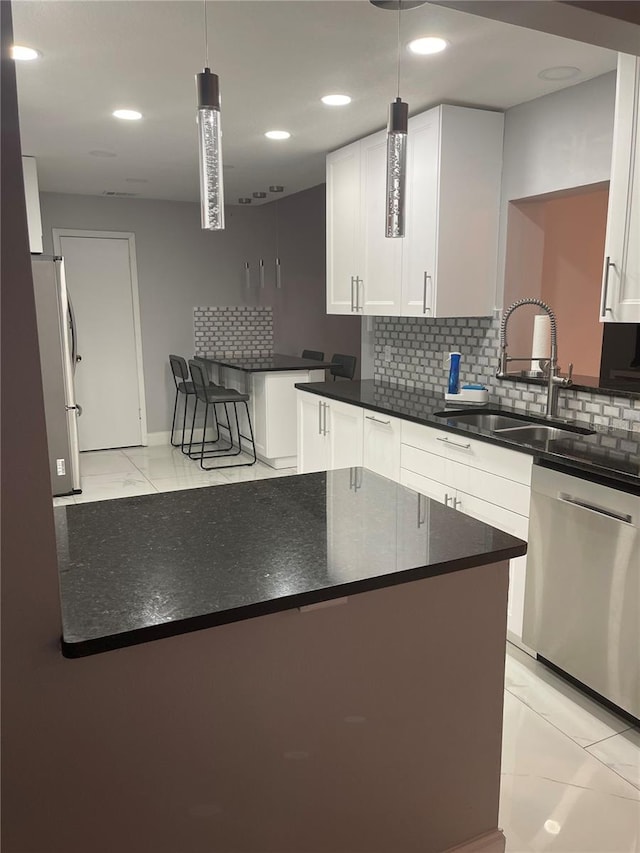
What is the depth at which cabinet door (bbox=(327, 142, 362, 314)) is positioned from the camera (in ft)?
13.3

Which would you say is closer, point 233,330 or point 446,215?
point 446,215

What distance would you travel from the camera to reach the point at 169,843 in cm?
131

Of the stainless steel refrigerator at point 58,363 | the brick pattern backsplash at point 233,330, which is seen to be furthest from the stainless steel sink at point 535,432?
the brick pattern backsplash at point 233,330

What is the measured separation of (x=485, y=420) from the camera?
11.1 ft

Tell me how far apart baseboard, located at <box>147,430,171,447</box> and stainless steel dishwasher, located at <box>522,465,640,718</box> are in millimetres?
4839

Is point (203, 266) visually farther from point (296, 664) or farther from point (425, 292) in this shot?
point (296, 664)

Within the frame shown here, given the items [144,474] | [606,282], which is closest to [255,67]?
[606,282]

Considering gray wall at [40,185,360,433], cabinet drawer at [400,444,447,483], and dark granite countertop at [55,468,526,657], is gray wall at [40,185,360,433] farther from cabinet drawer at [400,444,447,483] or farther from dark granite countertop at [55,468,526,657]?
dark granite countertop at [55,468,526,657]

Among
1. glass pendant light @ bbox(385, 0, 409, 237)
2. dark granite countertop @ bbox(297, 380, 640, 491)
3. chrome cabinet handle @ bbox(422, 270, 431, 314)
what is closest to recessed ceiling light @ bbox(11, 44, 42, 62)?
glass pendant light @ bbox(385, 0, 409, 237)

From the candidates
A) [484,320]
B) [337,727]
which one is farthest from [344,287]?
[337,727]

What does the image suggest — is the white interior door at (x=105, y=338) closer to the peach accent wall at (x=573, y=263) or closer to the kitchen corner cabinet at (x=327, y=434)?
the kitchen corner cabinet at (x=327, y=434)

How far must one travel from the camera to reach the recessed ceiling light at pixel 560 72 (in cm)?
272

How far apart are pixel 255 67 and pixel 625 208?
1.61 m

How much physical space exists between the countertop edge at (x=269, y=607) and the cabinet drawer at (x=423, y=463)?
1.53 meters
